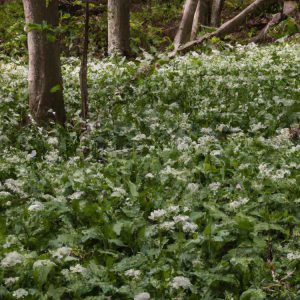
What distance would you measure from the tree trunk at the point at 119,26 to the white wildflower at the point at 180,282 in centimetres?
831

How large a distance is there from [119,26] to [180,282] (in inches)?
337

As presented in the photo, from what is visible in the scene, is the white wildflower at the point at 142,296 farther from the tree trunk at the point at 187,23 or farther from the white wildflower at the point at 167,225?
the tree trunk at the point at 187,23

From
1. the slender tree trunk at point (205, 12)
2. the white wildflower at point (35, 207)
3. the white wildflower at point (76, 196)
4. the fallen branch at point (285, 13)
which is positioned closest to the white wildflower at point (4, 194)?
the white wildflower at point (35, 207)

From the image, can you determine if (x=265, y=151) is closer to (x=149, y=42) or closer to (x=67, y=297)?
(x=67, y=297)

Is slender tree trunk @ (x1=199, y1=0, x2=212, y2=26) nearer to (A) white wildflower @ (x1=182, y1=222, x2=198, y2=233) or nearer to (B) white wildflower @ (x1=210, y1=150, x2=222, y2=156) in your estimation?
(B) white wildflower @ (x1=210, y1=150, x2=222, y2=156)

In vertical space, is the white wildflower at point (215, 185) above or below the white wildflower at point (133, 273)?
above

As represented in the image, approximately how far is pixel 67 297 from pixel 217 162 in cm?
227

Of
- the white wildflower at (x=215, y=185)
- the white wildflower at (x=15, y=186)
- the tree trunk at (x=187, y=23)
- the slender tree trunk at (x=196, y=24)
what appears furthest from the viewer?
the slender tree trunk at (x=196, y=24)

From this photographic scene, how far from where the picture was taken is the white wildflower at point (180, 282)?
3.03 meters

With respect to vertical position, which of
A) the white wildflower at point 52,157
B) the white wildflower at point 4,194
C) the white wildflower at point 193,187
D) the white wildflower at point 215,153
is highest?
the white wildflower at point 215,153

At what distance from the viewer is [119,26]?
1084 cm

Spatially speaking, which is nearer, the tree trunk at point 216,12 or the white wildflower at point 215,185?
the white wildflower at point 215,185

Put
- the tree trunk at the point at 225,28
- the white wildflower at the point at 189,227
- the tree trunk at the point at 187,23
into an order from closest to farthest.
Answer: the white wildflower at the point at 189,227 < the tree trunk at the point at 225,28 < the tree trunk at the point at 187,23

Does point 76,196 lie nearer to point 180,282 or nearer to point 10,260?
point 10,260
